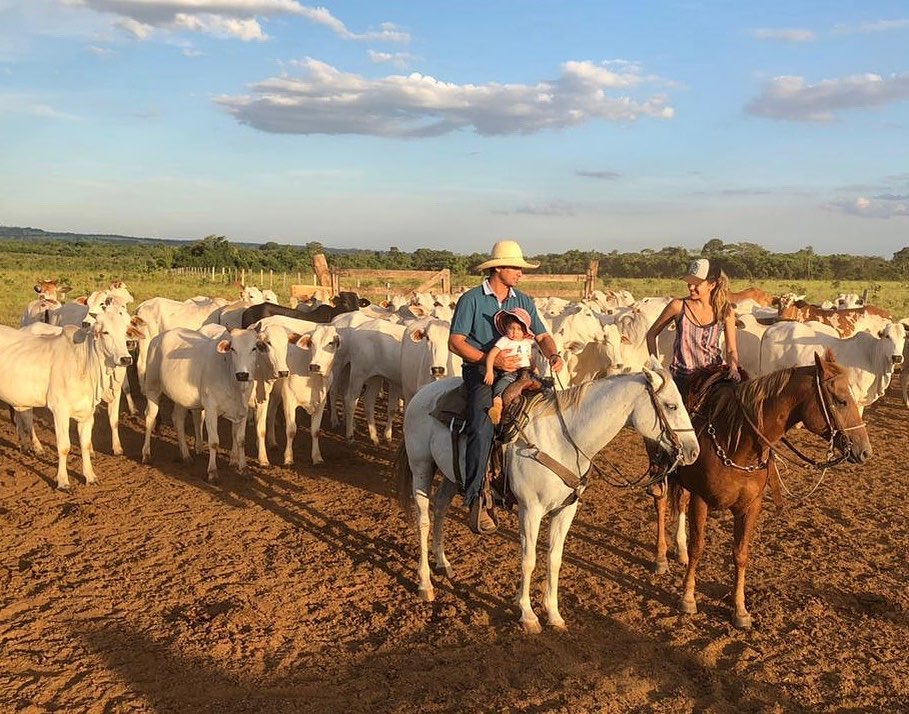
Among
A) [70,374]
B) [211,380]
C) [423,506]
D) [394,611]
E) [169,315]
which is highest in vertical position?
[169,315]

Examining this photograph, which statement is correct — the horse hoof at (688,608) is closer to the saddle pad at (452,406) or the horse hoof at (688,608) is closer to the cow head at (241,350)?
the saddle pad at (452,406)

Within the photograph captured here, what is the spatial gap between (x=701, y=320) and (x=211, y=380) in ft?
21.2

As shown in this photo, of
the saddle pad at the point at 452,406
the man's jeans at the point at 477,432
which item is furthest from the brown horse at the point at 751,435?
the saddle pad at the point at 452,406

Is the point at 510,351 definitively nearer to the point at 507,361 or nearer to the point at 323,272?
the point at 507,361

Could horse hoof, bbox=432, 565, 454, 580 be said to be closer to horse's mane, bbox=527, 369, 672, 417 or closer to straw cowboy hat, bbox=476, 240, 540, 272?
horse's mane, bbox=527, 369, 672, 417

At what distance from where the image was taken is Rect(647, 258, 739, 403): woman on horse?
643 centimetres

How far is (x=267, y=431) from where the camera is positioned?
1196 cm

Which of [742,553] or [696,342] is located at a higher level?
[696,342]

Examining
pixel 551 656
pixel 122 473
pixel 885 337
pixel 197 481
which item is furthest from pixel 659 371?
pixel 885 337

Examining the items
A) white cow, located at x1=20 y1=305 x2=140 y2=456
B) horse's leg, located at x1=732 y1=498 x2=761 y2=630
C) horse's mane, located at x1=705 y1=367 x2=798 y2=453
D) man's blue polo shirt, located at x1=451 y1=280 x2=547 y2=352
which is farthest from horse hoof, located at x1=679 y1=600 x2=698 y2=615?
white cow, located at x1=20 y1=305 x2=140 y2=456

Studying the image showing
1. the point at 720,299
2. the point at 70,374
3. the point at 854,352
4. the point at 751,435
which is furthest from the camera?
the point at 854,352

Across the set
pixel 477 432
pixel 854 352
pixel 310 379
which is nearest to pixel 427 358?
pixel 310 379

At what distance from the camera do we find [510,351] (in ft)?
18.1

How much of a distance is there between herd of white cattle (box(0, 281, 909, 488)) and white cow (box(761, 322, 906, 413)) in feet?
0.06
